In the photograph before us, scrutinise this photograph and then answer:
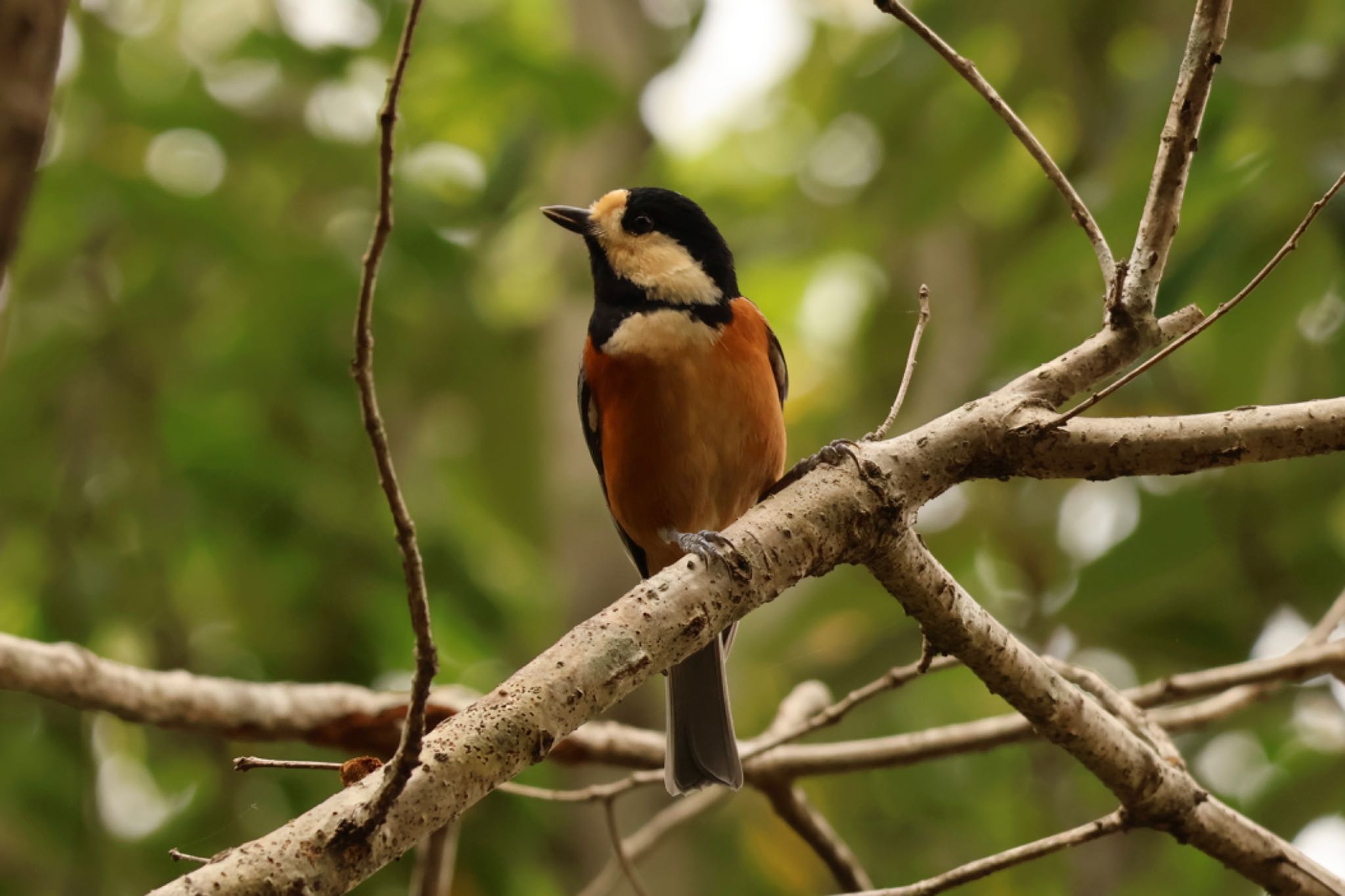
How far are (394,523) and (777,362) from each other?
2.40 metres

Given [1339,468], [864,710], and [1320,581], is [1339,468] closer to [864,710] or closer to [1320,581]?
[1320,581]

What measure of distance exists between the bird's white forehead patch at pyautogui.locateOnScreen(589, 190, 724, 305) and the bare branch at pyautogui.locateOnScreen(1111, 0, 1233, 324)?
1.51 m

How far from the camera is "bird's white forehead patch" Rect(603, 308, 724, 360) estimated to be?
339cm

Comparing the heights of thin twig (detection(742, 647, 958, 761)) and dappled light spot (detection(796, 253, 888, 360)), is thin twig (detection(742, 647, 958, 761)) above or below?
below

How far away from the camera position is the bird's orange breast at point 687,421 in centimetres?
335

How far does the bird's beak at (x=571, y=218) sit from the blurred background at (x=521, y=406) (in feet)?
1.52

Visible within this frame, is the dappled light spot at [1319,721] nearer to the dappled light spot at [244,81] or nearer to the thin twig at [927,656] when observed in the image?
the thin twig at [927,656]

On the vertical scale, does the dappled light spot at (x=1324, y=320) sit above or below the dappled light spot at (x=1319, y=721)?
above

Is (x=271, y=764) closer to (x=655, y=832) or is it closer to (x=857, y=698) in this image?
(x=857, y=698)

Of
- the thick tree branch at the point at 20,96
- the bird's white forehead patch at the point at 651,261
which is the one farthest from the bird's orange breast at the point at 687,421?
the thick tree branch at the point at 20,96

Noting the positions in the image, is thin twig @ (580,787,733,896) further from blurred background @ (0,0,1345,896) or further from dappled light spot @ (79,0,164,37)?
dappled light spot @ (79,0,164,37)

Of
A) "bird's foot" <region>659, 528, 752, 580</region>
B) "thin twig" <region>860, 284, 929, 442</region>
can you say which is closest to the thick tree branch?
"bird's foot" <region>659, 528, 752, 580</region>

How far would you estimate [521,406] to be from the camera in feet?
17.4

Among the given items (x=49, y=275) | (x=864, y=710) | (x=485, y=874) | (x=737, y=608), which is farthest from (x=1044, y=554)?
(x=49, y=275)
